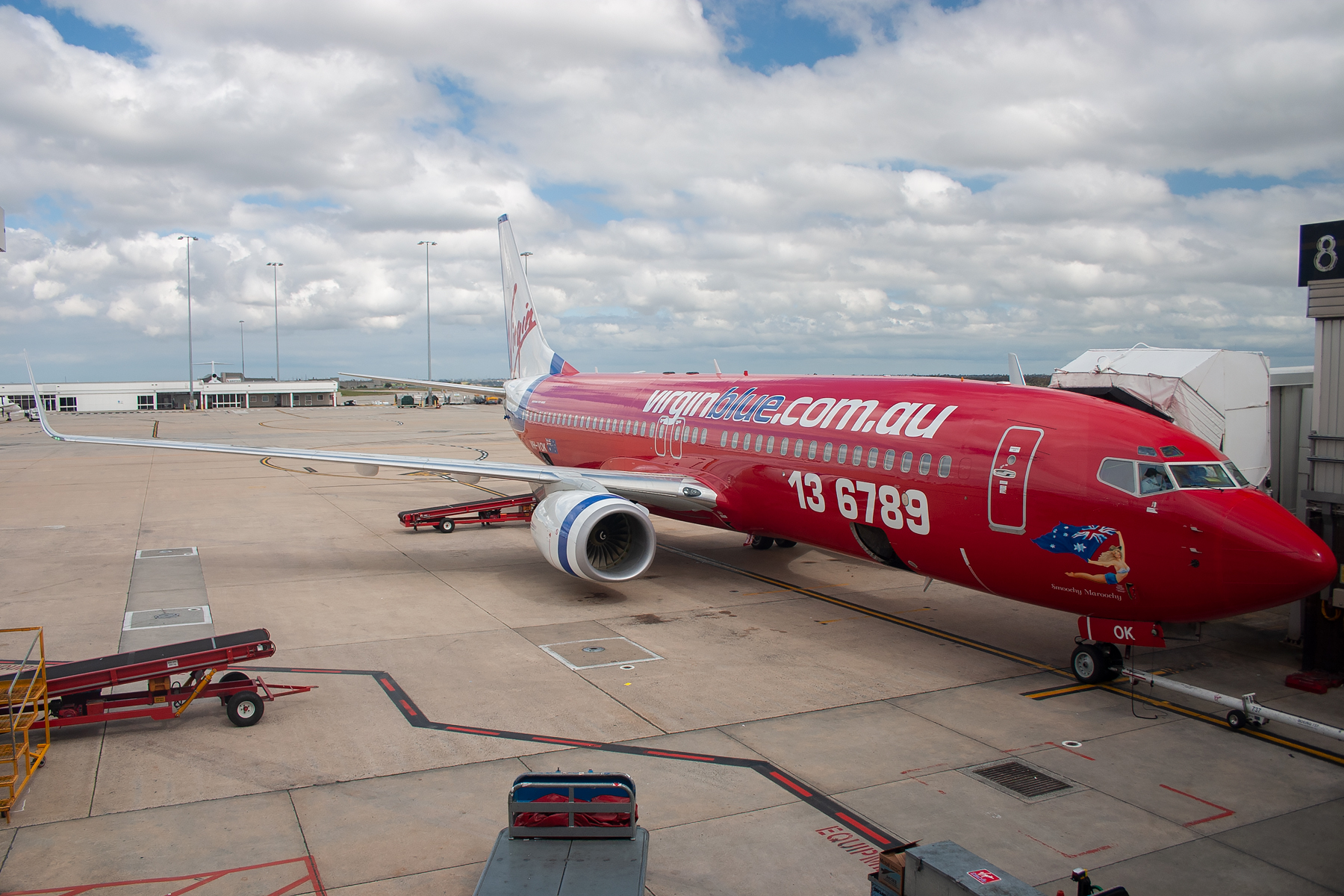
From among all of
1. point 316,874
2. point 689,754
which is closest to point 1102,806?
point 689,754

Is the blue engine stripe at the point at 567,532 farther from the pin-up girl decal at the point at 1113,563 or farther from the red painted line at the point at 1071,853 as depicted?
the red painted line at the point at 1071,853

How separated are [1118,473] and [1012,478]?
135 centimetres

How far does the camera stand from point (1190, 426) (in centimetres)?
1638

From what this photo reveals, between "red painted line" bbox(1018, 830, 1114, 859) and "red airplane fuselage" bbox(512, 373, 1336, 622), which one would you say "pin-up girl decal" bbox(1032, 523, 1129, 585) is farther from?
"red painted line" bbox(1018, 830, 1114, 859)

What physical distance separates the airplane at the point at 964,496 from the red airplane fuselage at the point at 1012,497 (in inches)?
1.0

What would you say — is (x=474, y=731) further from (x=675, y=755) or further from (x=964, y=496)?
(x=964, y=496)

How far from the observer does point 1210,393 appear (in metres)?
17.1

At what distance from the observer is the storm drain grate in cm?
949

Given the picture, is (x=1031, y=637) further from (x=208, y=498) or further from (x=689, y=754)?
(x=208, y=498)

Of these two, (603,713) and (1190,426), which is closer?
(603,713)

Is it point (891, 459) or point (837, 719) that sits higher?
point (891, 459)

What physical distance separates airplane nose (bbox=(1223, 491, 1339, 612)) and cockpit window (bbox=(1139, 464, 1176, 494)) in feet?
2.45

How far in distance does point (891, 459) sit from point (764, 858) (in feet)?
24.5

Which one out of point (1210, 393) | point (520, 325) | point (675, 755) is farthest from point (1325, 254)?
point (520, 325)
